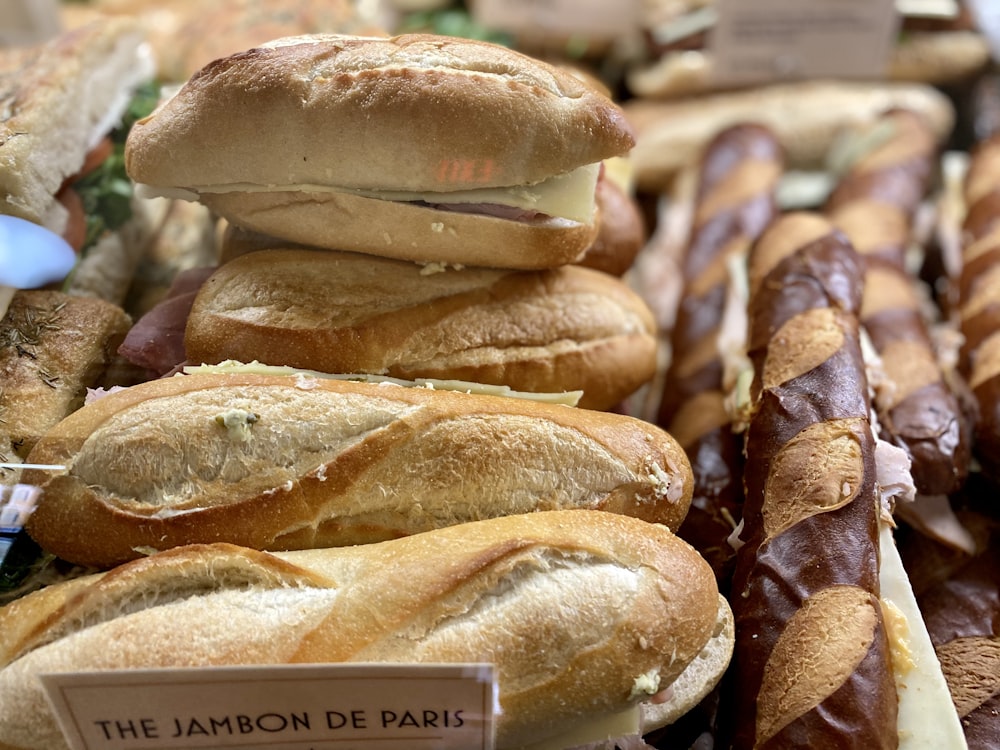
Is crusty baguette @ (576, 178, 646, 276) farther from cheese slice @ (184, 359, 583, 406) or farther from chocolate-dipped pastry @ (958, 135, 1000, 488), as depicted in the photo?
chocolate-dipped pastry @ (958, 135, 1000, 488)

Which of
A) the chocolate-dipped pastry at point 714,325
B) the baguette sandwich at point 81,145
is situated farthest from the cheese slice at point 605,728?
the baguette sandwich at point 81,145

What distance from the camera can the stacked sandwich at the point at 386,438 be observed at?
1316 millimetres

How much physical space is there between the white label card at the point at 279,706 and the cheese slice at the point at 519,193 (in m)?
0.94

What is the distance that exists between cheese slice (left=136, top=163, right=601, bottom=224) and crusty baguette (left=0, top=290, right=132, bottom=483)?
32 centimetres

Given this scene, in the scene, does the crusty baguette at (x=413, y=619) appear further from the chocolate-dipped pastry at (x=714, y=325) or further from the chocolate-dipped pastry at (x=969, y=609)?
the chocolate-dipped pastry at (x=969, y=609)

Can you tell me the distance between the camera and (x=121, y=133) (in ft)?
7.63

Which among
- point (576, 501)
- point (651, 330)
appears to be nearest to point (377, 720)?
point (576, 501)

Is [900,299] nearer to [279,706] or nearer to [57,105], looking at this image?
[279,706]

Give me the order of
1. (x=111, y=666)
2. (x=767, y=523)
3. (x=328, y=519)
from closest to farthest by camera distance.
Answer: (x=111, y=666) < (x=328, y=519) < (x=767, y=523)

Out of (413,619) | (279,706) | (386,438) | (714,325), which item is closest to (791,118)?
(714,325)

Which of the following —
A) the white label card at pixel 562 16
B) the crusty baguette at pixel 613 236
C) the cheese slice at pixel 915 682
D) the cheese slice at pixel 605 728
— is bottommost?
the cheese slice at pixel 915 682

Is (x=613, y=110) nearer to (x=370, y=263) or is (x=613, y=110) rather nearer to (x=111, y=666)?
(x=370, y=263)

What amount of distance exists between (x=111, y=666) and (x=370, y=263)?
0.95 metres

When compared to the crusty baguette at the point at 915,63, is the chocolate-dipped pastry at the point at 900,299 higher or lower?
lower
